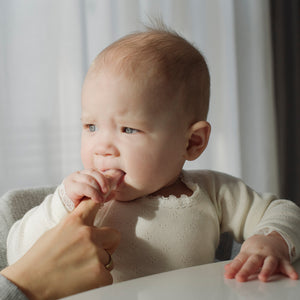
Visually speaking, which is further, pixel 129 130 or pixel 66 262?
pixel 129 130

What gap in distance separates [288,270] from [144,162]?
1.26 feet

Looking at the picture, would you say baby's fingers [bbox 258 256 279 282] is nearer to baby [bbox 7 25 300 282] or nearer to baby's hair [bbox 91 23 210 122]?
baby [bbox 7 25 300 282]

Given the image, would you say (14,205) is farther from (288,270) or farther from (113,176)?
(288,270)

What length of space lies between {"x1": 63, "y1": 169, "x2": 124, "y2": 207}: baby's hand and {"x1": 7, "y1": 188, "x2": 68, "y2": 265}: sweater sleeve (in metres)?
0.04

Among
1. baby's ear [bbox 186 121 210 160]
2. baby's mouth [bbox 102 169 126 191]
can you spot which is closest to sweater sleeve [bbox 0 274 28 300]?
baby's mouth [bbox 102 169 126 191]

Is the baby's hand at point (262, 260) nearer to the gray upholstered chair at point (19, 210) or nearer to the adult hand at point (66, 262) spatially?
the adult hand at point (66, 262)

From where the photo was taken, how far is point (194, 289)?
24.0 inches

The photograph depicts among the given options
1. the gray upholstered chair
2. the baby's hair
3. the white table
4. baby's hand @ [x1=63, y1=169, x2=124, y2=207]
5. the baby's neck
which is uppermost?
the baby's hair

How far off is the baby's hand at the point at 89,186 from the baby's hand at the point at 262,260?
Answer: 0.29 m

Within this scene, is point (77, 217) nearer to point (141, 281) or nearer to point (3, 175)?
point (141, 281)

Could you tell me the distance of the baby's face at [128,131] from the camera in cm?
93

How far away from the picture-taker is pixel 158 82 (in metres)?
0.95

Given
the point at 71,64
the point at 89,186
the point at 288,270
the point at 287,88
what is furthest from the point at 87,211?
the point at 287,88

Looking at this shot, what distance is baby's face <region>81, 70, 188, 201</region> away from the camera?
0.93m
